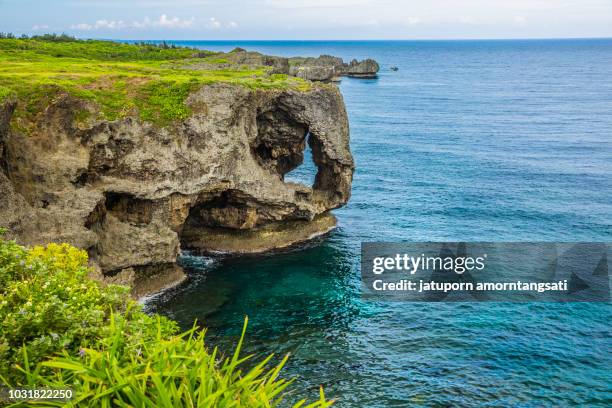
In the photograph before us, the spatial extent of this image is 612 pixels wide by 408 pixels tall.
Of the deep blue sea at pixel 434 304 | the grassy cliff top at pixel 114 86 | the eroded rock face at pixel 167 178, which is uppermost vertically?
the grassy cliff top at pixel 114 86

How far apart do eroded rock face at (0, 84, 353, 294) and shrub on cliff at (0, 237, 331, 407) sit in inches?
1019

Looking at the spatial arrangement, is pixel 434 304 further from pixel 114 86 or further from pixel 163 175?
pixel 114 86

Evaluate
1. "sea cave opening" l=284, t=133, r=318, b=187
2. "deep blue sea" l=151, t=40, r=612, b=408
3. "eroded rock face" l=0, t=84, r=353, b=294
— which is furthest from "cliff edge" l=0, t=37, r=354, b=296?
"sea cave opening" l=284, t=133, r=318, b=187

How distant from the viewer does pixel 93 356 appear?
9992 mm

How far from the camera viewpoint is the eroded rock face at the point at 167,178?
40.4 metres

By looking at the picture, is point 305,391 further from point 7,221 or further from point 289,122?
point 289,122

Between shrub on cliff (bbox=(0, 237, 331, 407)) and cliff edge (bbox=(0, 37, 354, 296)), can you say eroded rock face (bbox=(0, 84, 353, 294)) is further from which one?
shrub on cliff (bbox=(0, 237, 331, 407))

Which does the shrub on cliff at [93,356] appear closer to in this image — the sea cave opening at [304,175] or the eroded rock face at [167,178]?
the eroded rock face at [167,178]

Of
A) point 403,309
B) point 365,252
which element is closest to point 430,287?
point 403,309

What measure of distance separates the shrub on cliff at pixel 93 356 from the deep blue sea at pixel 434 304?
1614cm

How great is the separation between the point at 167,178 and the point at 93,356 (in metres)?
36.8

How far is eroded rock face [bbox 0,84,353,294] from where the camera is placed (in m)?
40.4

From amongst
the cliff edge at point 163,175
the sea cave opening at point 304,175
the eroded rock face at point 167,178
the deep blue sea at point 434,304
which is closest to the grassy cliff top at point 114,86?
the cliff edge at point 163,175

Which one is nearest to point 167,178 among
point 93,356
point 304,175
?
point 304,175
